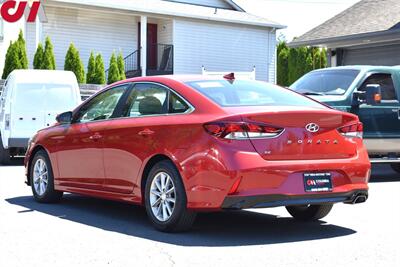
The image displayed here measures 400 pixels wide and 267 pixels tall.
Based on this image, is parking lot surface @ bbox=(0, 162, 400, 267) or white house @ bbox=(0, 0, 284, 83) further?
white house @ bbox=(0, 0, 284, 83)

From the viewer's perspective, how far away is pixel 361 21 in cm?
2145

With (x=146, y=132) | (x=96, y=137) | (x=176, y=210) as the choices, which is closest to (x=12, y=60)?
(x=96, y=137)

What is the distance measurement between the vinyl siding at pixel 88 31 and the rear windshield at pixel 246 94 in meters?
20.6

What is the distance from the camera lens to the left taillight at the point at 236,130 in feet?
21.4

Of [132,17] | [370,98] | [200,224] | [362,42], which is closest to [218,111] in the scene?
[200,224]

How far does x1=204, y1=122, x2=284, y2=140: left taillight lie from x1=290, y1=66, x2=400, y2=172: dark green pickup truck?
5.47 meters

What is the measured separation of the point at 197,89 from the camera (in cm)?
723

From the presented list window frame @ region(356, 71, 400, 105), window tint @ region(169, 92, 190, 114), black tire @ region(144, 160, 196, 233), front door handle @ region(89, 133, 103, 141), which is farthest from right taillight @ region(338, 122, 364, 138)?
window frame @ region(356, 71, 400, 105)

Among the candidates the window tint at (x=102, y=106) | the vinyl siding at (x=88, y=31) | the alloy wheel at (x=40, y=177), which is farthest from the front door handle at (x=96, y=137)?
the vinyl siding at (x=88, y=31)

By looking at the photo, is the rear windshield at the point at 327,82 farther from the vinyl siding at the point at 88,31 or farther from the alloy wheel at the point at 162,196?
the vinyl siding at the point at 88,31

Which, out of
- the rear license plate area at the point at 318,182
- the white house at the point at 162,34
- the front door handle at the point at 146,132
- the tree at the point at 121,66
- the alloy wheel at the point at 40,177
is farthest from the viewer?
the white house at the point at 162,34

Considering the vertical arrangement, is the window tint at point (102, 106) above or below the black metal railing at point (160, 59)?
below

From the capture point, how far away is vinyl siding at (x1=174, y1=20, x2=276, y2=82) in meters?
30.6

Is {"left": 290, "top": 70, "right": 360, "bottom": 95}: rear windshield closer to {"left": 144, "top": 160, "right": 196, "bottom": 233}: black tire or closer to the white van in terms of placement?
the white van
